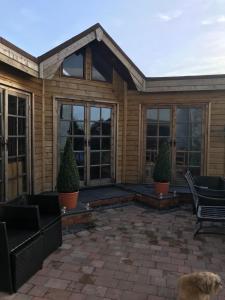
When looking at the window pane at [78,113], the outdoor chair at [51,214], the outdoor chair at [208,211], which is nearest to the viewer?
the outdoor chair at [51,214]

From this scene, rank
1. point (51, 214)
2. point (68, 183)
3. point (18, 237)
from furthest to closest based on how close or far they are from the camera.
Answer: point (68, 183) < point (51, 214) < point (18, 237)

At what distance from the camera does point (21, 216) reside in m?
3.11

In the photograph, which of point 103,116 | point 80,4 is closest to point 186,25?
point 80,4

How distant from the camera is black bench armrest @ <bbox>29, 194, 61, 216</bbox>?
3639mm

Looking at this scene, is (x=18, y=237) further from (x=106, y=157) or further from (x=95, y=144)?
(x=106, y=157)

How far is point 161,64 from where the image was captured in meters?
13.6

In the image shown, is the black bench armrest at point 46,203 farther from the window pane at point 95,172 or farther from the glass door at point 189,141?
the glass door at point 189,141

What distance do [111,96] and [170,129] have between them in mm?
1713

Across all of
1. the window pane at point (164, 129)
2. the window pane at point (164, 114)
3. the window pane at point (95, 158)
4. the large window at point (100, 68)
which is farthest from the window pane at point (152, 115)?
the window pane at point (95, 158)

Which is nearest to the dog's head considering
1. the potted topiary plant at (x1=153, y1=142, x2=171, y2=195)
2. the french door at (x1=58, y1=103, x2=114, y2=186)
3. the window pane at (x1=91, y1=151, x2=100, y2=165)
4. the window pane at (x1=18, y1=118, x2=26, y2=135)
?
the potted topiary plant at (x1=153, y1=142, x2=171, y2=195)

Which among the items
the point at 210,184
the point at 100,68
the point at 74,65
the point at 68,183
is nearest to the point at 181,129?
the point at 210,184

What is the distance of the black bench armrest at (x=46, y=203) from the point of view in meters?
3.64

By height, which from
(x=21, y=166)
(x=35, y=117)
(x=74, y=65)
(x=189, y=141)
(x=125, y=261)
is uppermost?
(x=74, y=65)

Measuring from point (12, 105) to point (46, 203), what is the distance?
6.57 feet
